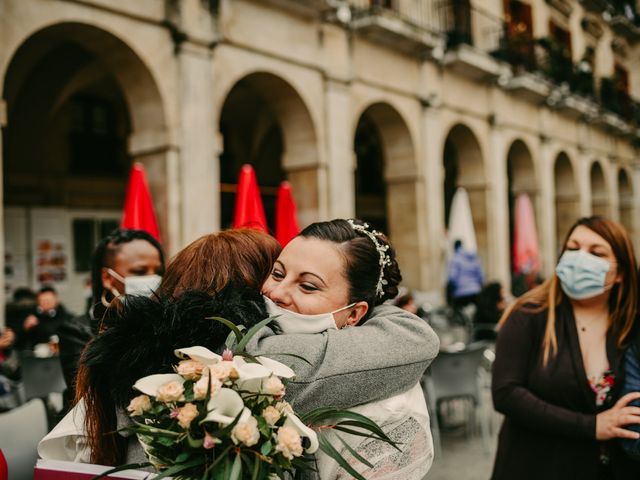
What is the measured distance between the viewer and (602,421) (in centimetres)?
238

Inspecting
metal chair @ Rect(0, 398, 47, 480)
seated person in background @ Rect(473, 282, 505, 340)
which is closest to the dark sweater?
metal chair @ Rect(0, 398, 47, 480)

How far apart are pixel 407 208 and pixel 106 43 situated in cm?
685

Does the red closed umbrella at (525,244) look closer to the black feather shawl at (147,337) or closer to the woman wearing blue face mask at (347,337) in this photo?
the woman wearing blue face mask at (347,337)

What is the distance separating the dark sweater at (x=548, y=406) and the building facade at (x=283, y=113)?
232 inches

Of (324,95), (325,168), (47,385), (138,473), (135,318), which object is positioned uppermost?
(324,95)

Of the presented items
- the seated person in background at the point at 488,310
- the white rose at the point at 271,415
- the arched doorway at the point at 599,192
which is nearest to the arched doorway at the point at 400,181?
the seated person in background at the point at 488,310

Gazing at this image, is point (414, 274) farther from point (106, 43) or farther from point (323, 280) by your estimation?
point (323, 280)

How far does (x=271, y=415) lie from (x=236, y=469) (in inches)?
4.6

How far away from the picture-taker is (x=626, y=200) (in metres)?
25.0

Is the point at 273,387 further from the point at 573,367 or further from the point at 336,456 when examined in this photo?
the point at 573,367

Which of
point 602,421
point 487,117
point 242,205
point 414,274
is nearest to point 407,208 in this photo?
point 414,274

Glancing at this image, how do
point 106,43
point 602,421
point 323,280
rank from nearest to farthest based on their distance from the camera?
1. point 323,280
2. point 602,421
3. point 106,43

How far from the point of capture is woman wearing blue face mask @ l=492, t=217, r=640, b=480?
245 cm

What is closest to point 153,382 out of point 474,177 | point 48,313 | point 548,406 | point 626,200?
point 548,406
